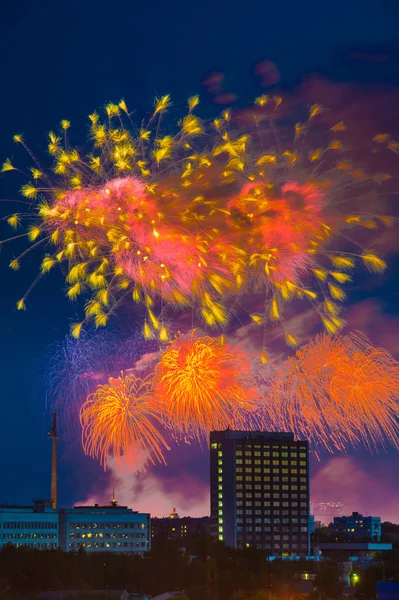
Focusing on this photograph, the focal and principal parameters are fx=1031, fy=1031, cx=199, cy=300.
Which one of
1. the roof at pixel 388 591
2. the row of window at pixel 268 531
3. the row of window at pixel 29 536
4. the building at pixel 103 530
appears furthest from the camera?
the row of window at pixel 268 531

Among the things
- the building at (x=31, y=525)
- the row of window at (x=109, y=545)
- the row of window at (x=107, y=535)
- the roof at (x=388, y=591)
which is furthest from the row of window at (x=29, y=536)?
the roof at (x=388, y=591)

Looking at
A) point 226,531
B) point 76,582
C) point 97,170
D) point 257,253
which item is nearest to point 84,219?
point 97,170

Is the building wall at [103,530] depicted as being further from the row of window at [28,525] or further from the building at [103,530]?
the row of window at [28,525]

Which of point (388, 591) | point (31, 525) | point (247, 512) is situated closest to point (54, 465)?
point (31, 525)

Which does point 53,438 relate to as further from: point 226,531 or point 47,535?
point 226,531

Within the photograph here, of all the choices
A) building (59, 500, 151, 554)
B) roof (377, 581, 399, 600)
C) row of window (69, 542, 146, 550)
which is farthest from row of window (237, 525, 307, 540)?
roof (377, 581, 399, 600)

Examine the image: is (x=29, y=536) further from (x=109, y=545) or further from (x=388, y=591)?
(x=388, y=591)
